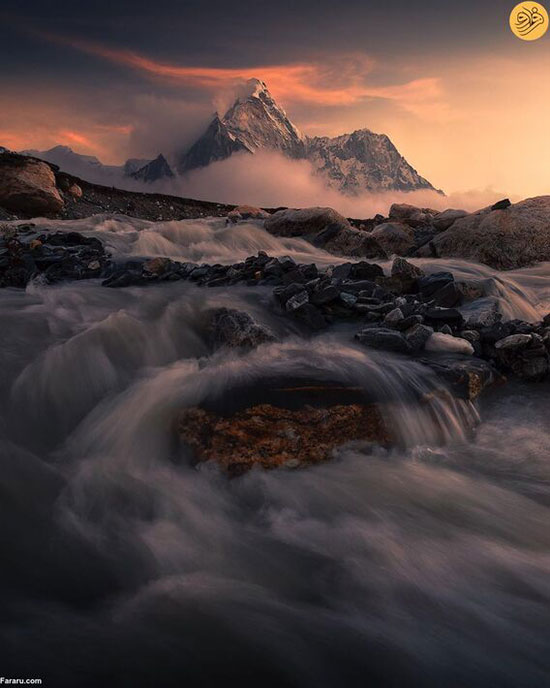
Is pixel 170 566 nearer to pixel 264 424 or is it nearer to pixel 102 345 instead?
pixel 264 424

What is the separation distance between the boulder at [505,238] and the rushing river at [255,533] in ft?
29.3

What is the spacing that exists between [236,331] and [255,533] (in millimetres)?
3015

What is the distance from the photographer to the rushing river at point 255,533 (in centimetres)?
240

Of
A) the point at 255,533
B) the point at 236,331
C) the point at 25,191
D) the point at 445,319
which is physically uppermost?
the point at 25,191

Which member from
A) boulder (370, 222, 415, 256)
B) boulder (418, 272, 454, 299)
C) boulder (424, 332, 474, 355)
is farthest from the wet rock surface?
boulder (370, 222, 415, 256)

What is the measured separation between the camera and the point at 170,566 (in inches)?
120

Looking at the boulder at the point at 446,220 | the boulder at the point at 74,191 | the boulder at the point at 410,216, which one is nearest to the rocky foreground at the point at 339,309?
the boulder at the point at 446,220

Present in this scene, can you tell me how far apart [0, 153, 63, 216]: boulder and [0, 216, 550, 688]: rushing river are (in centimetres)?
1501

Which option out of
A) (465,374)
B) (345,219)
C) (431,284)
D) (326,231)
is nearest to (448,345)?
(465,374)

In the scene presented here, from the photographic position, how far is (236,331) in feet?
19.6

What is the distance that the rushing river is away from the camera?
7.88ft

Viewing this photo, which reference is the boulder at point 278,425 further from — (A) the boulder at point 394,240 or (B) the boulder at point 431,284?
(A) the boulder at point 394,240

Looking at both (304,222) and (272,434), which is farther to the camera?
(304,222)

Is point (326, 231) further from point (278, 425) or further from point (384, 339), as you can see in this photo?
point (278, 425)
